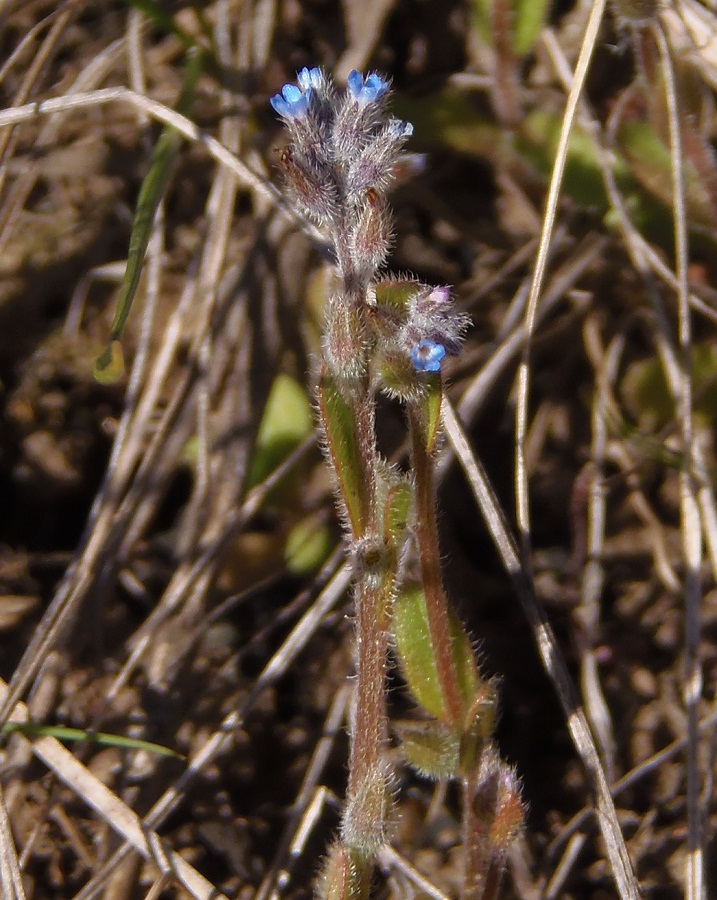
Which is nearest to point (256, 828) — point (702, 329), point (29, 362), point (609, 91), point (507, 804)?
point (507, 804)

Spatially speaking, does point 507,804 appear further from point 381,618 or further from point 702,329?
point 702,329

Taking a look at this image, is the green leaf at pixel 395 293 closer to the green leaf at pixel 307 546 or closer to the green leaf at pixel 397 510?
the green leaf at pixel 397 510

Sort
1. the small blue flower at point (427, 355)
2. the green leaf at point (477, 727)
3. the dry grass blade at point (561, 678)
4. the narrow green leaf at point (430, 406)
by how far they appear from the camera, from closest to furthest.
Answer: the small blue flower at point (427, 355) → the narrow green leaf at point (430, 406) → the green leaf at point (477, 727) → the dry grass blade at point (561, 678)

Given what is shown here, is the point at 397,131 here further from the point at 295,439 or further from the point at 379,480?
the point at 295,439

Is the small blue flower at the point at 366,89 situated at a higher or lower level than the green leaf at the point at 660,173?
higher

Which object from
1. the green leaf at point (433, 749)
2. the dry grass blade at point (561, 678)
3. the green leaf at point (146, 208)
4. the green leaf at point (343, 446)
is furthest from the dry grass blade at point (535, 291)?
the green leaf at point (146, 208)

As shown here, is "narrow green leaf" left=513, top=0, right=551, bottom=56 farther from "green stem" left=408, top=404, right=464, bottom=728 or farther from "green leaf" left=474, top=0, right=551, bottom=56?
"green stem" left=408, top=404, right=464, bottom=728
